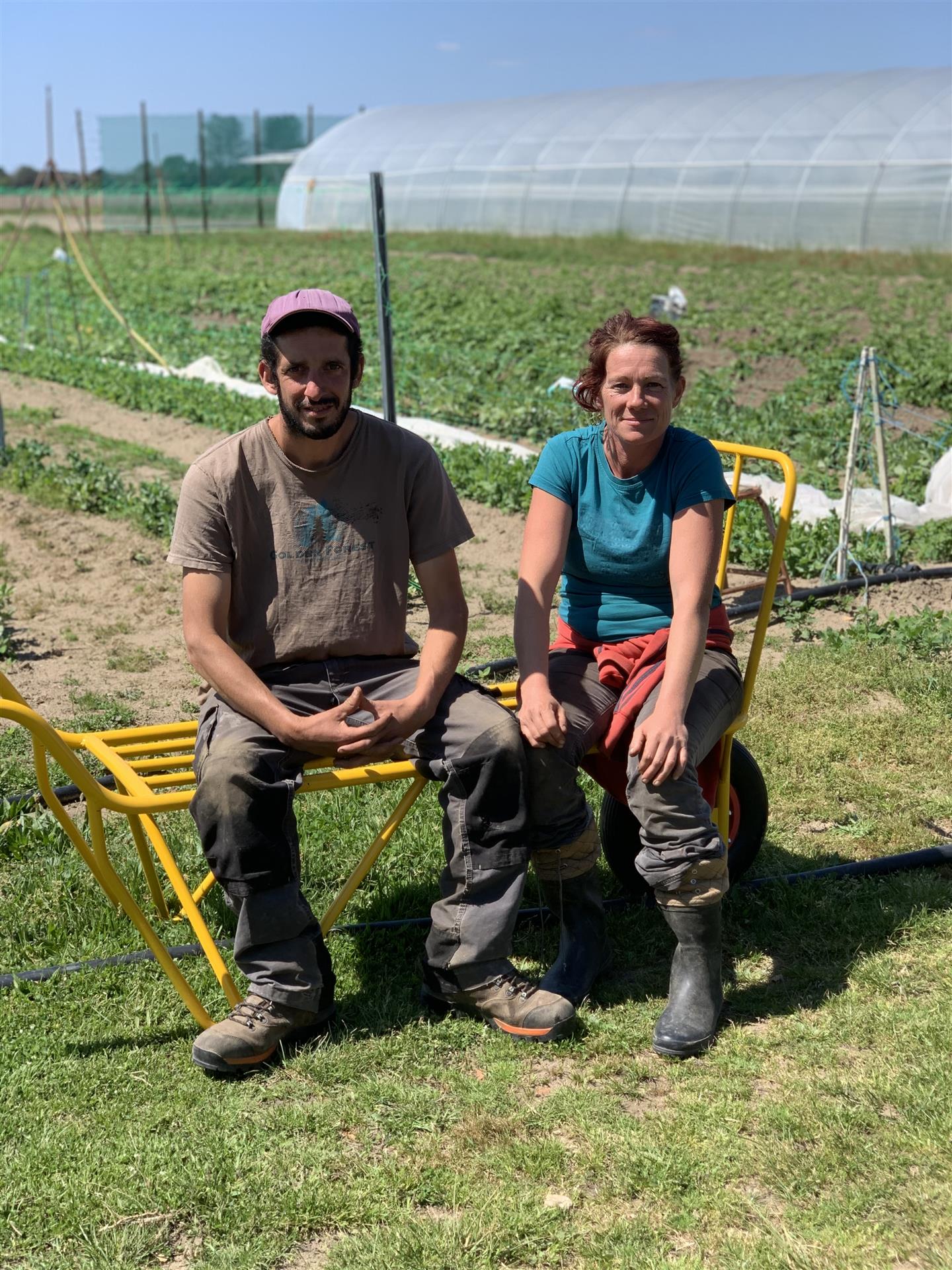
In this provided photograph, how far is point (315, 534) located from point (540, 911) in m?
1.19

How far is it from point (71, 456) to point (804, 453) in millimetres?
5028

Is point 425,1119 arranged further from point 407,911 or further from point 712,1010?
point 407,911

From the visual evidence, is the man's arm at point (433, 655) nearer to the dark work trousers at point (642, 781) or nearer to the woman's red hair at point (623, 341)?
the dark work trousers at point (642, 781)

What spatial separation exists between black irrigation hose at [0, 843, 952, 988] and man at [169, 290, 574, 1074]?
40 centimetres

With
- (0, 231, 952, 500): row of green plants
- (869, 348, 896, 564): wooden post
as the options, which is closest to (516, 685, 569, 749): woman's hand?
(869, 348, 896, 564): wooden post

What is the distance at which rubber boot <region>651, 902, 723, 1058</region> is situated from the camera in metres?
2.93

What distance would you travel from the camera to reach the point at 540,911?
11.5 ft

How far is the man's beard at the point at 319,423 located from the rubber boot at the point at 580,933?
121 centimetres

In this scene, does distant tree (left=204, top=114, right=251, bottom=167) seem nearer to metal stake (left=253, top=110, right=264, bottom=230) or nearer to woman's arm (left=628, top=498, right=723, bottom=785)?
metal stake (left=253, top=110, right=264, bottom=230)

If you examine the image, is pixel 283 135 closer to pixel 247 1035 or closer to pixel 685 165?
pixel 685 165

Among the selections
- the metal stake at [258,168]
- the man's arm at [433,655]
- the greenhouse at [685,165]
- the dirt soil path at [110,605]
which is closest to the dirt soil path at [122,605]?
the dirt soil path at [110,605]

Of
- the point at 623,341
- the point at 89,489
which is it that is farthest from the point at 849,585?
the point at 89,489

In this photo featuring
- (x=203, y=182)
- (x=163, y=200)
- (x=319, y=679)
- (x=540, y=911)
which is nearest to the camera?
(x=319, y=679)

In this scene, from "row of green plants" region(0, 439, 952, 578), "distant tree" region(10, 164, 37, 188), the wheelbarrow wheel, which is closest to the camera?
the wheelbarrow wheel
